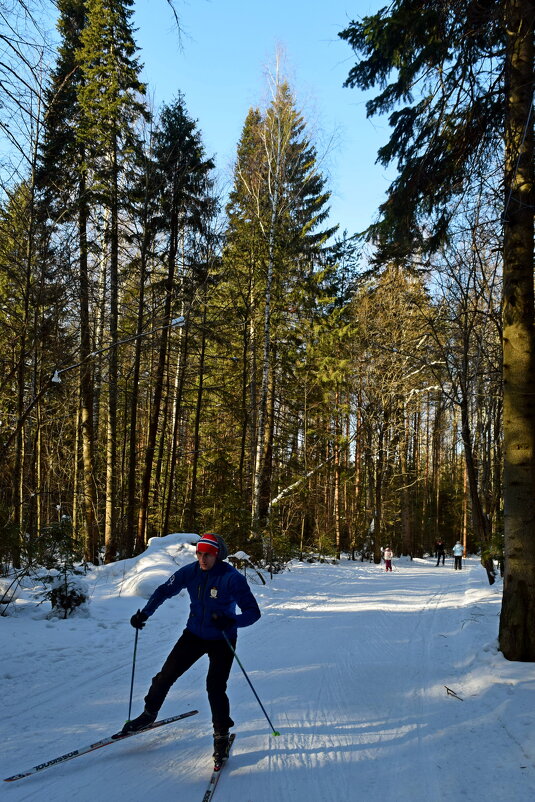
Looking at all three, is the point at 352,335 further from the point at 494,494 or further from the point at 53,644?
the point at 53,644

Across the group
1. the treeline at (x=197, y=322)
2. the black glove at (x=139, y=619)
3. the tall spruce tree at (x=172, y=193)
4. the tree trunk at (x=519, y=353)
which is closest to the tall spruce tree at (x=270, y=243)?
the treeline at (x=197, y=322)

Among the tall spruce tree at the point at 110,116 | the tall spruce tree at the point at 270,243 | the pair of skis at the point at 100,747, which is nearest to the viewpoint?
the pair of skis at the point at 100,747

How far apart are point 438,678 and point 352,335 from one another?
18.1 metres

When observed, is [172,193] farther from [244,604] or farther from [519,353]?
[244,604]

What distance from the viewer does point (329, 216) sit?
78.9 feet

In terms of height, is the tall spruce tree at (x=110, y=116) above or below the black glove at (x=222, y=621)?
above

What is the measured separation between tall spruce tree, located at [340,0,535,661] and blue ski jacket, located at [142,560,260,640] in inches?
145

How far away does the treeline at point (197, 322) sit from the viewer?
1306 cm

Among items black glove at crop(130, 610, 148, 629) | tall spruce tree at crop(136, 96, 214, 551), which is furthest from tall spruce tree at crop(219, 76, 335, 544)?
black glove at crop(130, 610, 148, 629)

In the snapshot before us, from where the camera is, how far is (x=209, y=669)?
14.1 ft

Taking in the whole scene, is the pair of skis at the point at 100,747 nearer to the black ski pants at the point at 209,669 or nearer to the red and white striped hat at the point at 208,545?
the black ski pants at the point at 209,669

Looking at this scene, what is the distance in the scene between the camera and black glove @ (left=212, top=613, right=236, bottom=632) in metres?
4.19

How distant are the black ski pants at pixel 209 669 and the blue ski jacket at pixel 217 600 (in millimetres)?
90

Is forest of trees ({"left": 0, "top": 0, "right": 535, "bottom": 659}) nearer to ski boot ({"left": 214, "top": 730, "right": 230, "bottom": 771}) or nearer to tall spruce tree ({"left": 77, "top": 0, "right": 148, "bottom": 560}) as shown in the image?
tall spruce tree ({"left": 77, "top": 0, "right": 148, "bottom": 560})
